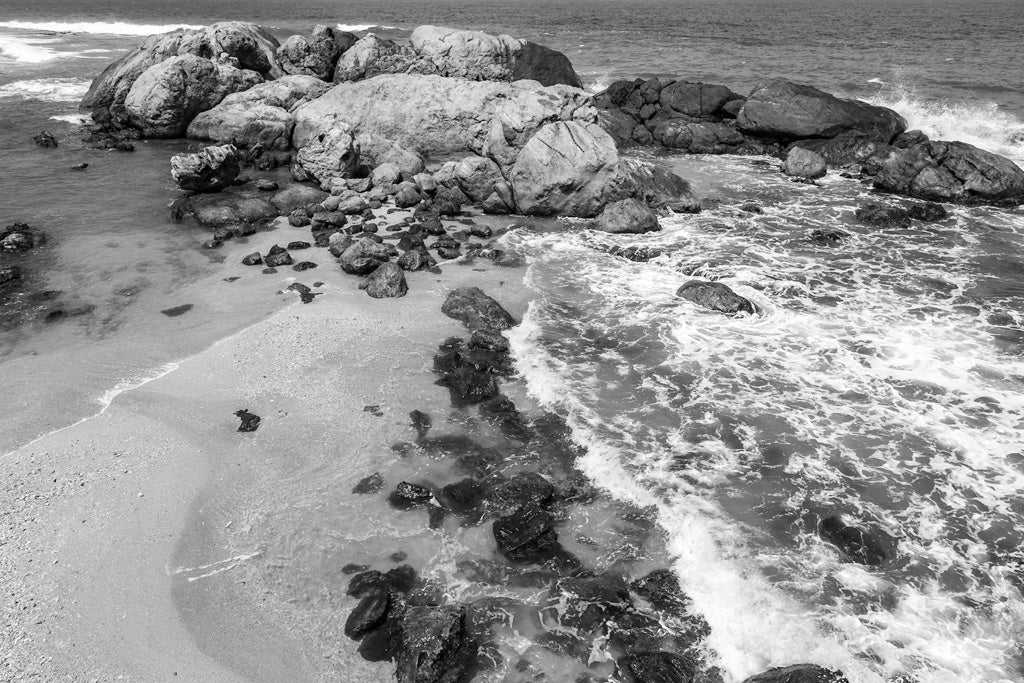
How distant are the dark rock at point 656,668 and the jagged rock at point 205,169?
78.9 ft

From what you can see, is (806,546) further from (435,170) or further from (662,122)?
(662,122)

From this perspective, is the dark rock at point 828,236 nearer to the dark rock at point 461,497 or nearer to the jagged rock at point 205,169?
the dark rock at point 461,497

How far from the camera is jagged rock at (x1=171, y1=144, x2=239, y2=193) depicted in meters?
24.0

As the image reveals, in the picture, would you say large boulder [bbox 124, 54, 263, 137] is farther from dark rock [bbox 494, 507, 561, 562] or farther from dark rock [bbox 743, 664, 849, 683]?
dark rock [bbox 743, 664, 849, 683]

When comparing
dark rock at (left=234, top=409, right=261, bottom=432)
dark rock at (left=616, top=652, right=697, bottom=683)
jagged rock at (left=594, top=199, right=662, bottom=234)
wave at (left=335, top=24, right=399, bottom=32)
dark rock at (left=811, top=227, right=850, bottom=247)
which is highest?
wave at (left=335, top=24, right=399, bottom=32)

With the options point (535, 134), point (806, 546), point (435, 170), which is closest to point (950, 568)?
point (806, 546)

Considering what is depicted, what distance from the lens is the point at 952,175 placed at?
2534cm

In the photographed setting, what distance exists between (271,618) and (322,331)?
8012mm

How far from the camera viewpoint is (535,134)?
24906mm

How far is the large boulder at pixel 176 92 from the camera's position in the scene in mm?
32250

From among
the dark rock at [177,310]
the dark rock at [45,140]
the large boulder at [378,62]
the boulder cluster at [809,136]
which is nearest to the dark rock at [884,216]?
the boulder cluster at [809,136]

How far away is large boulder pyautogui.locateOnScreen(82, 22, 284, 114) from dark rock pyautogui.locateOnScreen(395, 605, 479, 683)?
35650mm

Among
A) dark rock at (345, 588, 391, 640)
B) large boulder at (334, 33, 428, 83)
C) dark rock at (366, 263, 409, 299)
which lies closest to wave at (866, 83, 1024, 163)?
large boulder at (334, 33, 428, 83)

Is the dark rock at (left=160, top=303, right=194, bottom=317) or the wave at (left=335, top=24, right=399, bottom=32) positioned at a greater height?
the wave at (left=335, top=24, right=399, bottom=32)
